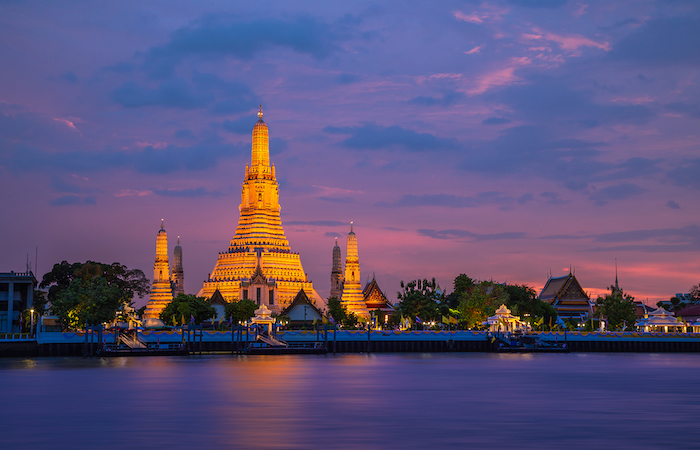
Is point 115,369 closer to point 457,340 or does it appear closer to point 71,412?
point 71,412

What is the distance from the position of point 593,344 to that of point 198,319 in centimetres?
5076

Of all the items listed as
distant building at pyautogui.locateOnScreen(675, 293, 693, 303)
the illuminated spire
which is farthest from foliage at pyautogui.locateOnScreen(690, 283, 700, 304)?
the illuminated spire

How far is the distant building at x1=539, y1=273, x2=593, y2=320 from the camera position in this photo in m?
162

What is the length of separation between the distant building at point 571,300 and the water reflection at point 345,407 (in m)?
89.6

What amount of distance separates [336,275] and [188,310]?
59.4m

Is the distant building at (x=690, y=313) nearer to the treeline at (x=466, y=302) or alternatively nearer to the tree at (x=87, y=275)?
the treeline at (x=466, y=302)

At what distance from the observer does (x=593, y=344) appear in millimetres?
114875

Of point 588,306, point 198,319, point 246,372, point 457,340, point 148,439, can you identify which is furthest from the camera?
point 588,306

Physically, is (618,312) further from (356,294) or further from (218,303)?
(218,303)

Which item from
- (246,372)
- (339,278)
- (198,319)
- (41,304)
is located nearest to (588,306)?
(339,278)

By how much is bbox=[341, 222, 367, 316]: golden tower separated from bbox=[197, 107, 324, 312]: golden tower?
15.6 feet

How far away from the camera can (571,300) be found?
536 feet

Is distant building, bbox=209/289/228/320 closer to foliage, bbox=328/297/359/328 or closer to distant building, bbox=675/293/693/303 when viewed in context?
foliage, bbox=328/297/359/328

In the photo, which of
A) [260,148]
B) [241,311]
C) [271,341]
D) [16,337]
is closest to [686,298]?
[260,148]
